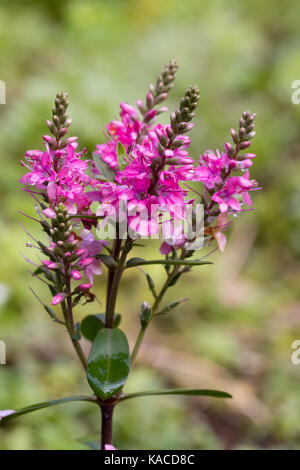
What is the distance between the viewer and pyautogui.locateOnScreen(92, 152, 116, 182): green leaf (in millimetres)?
824

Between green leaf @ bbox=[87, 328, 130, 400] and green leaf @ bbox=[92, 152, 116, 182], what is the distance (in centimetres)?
27

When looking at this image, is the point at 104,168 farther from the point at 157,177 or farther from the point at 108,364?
the point at 108,364

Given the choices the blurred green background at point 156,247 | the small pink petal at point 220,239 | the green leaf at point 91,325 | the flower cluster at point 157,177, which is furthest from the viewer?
the blurred green background at point 156,247

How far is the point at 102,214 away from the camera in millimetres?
746

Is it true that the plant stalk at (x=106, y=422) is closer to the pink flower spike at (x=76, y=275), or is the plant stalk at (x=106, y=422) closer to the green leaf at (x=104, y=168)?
the pink flower spike at (x=76, y=275)

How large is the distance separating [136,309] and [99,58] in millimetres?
1925

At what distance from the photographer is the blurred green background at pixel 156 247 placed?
6.29 ft

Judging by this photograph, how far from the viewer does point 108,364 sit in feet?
2.66

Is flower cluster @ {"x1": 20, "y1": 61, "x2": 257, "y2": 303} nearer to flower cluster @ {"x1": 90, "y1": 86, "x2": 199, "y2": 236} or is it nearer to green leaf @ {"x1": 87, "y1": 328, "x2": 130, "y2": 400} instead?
flower cluster @ {"x1": 90, "y1": 86, "x2": 199, "y2": 236}

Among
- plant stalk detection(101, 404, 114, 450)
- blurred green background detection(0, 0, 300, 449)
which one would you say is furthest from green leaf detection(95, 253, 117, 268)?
blurred green background detection(0, 0, 300, 449)

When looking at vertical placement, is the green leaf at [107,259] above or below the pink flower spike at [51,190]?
below

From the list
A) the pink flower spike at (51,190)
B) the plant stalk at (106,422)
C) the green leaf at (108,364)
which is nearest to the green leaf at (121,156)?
the pink flower spike at (51,190)

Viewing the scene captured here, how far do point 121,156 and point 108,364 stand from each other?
35cm

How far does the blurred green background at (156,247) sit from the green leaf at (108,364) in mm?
377
